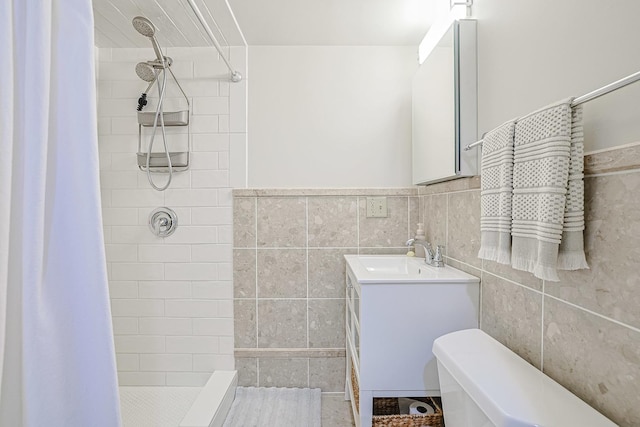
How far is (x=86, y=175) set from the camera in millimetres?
582

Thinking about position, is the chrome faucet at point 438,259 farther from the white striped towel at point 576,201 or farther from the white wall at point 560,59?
the white striped towel at point 576,201

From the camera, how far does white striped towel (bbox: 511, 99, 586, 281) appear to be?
2.46 feet

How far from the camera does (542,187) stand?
0.78 m

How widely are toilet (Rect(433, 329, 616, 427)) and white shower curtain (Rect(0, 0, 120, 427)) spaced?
31.8 inches

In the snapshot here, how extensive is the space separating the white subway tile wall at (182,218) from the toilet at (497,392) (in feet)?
4.65

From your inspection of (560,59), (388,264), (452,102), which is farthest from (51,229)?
(388,264)

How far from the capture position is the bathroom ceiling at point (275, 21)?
1.63 metres

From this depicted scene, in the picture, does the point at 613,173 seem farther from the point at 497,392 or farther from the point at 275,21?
the point at 275,21

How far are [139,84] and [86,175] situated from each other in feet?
5.78

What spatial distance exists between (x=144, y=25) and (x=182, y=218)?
1059 mm

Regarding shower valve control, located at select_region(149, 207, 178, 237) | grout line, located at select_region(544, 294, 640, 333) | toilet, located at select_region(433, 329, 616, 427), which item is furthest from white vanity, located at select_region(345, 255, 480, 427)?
shower valve control, located at select_region(149, 207, 178, 237)

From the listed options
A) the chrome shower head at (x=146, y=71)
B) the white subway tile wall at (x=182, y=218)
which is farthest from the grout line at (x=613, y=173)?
the chrome shower head at (x=146, y=71)

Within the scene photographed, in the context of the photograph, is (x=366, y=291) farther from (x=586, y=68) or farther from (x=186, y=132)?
(x=186, y=132)

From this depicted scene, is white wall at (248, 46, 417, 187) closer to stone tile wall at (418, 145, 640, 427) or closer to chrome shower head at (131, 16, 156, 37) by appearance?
chrome shower head at (131, 16, 156, 37)
